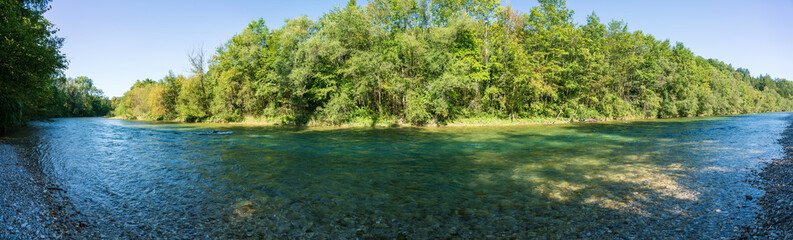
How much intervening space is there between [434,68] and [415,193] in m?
29.5

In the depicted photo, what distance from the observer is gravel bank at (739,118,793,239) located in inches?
212

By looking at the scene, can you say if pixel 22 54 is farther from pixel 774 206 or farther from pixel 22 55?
pixel 774 206

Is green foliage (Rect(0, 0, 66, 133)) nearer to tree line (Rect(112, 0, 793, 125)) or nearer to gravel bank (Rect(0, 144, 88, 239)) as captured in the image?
gravel bank (Rect(0, 144, 88, 239))

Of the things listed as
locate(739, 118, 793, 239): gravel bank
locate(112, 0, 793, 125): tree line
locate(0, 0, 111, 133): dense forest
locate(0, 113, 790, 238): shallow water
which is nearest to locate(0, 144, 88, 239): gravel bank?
locate(0, 113, 790, 238): shallow water

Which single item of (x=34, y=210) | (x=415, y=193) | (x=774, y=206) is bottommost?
(x=415, y=193)

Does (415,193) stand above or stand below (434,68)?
below

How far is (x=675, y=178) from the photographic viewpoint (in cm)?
996

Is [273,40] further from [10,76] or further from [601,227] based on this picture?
Answer: [601,227]

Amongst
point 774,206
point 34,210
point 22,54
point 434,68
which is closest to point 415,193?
point 774,206

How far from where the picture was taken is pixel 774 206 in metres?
6.61

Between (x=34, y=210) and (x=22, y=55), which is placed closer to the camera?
(x=34, y=210)

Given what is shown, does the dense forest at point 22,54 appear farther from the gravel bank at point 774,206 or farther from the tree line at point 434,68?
the gravel bank at point 774,206

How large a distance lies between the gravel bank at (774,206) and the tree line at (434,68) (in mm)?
26415

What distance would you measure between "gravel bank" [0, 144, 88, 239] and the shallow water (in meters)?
0.31
